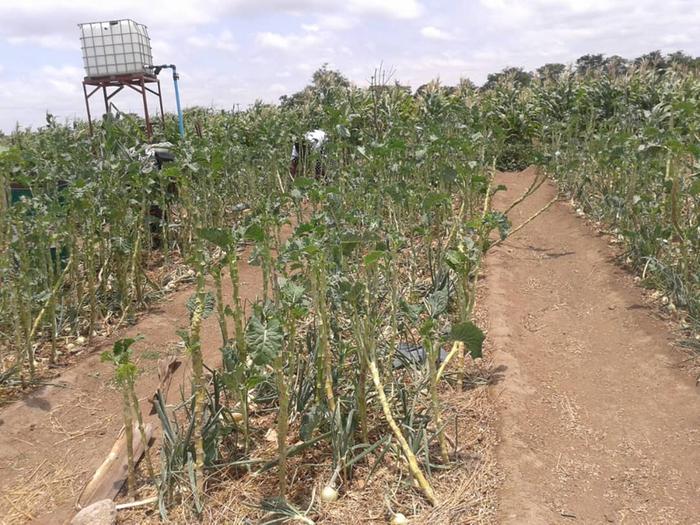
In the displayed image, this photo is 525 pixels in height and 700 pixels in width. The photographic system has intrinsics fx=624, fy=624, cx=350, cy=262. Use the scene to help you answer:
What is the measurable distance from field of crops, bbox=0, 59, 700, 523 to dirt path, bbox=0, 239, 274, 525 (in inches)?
8.6

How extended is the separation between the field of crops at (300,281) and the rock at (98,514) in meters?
0.14

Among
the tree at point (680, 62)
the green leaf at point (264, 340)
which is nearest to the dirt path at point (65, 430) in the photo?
the green leaf at point (264, 340)

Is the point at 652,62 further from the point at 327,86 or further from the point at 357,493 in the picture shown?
the point at 357,493

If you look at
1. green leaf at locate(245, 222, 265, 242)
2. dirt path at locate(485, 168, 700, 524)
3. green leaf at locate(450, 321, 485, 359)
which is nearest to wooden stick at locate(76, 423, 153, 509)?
green leaf at locate(245, 222, 265, 242)

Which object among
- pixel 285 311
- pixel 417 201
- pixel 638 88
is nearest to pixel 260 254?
pixel 285 311

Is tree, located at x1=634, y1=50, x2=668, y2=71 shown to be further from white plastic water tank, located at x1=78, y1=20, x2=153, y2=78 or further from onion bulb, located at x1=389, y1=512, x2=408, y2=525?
onion bulb, located at x1=389, y1=512, x2=408, y2=525

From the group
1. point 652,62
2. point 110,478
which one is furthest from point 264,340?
point 652,62

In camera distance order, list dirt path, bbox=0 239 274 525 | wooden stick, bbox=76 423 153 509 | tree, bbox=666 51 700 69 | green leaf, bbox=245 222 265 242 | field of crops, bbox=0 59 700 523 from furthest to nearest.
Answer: tree, bbox=666 51 700 69 < dirt path, bbox=0 239 274 525 < wooden stick, bbox=76 423 153 509 < field of crops, bbox=0 59 700 523 < green leaf, bbox=245 222 265 242

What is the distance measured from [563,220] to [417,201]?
2836 mm

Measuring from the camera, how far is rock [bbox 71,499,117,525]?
2.39 meters

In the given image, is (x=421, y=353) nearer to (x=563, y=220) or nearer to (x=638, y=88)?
(x=563, y=220)

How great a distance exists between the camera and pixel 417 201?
220 inches

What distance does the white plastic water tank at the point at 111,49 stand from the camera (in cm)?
1101

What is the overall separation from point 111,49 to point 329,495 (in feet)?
34.8
